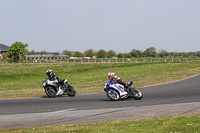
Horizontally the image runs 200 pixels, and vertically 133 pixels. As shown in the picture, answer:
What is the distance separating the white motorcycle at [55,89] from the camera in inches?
840

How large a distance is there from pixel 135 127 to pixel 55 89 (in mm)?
12191

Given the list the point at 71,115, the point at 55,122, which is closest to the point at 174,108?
the point at 71,115

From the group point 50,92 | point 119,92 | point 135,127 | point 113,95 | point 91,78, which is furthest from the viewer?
point 91,78

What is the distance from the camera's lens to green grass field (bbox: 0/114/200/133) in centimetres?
923

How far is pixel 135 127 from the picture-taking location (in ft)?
32.6

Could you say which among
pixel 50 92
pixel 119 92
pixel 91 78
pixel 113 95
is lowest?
pixel 91 78

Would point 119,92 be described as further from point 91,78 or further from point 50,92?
point 91,78

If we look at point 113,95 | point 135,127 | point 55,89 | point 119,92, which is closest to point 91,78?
point 55,89

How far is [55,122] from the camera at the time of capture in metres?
11.9

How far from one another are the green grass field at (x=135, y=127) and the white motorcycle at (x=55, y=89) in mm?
10528

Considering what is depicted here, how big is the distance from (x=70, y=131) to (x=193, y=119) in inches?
161

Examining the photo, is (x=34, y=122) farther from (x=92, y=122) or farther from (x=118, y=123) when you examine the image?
(x=118, y=123)

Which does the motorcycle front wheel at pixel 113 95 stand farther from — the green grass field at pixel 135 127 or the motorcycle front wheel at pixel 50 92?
the green grass field at pixel 135 127

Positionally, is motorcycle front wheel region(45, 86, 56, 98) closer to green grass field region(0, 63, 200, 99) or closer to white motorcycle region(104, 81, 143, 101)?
green grass field region(0, 63, 200, 99)
